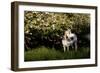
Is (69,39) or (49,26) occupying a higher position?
(49,26)

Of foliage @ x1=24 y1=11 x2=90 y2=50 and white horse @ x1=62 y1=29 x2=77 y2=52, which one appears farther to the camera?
white horse @ x1=62 y1=29 x2=77 y2=52

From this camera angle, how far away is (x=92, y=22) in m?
2.01

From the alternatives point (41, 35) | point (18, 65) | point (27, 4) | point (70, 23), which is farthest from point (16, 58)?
point (70, 23)

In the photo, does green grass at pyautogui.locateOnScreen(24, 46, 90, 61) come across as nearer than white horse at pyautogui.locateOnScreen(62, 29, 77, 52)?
Yes

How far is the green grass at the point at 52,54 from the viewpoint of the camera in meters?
1.80

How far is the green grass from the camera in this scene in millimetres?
1801

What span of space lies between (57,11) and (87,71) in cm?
56

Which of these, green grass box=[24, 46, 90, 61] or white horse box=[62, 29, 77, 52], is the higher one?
white horse box=[62, 29, 77, 52]

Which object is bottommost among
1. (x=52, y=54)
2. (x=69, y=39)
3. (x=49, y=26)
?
(x=52, y=54)

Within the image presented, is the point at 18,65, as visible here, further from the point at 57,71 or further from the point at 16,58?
the point at 57,71

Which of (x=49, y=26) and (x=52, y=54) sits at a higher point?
(x=49, y=26)

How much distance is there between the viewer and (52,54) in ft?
6.12

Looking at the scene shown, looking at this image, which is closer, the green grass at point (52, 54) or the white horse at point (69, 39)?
the green grass at point (52, 54)

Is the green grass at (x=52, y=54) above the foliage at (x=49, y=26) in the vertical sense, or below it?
below
